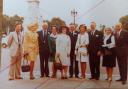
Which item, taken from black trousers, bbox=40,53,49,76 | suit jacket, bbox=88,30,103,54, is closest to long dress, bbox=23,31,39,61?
black trousers, bbox=40,53,49,76

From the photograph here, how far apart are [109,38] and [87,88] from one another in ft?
2.27

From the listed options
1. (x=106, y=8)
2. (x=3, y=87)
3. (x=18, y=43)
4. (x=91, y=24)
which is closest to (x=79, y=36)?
(x=91, y=24)

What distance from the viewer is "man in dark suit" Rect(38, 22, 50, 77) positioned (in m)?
4.50

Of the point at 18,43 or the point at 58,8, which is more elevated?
the point at 58,8

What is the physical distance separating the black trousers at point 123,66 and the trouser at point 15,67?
1.27 m

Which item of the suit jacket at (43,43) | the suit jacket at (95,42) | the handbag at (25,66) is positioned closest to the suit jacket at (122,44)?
the suit jacket at (95,42)

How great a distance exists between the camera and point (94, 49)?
448 centimetres

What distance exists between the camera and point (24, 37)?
4.55 m

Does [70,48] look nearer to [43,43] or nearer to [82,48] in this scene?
[82,48]

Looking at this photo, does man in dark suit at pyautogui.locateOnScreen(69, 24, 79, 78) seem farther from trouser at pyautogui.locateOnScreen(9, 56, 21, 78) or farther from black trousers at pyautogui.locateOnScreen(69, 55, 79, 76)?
trouser at pyautogui.locateOnScreen(9, 56, 21, 78)

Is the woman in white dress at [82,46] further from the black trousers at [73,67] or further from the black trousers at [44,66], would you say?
the black trousers at [44,66]

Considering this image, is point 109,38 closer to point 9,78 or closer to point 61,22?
point 61,22

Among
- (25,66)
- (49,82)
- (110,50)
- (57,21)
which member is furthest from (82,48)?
(25,66)

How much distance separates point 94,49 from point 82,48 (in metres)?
0.16
